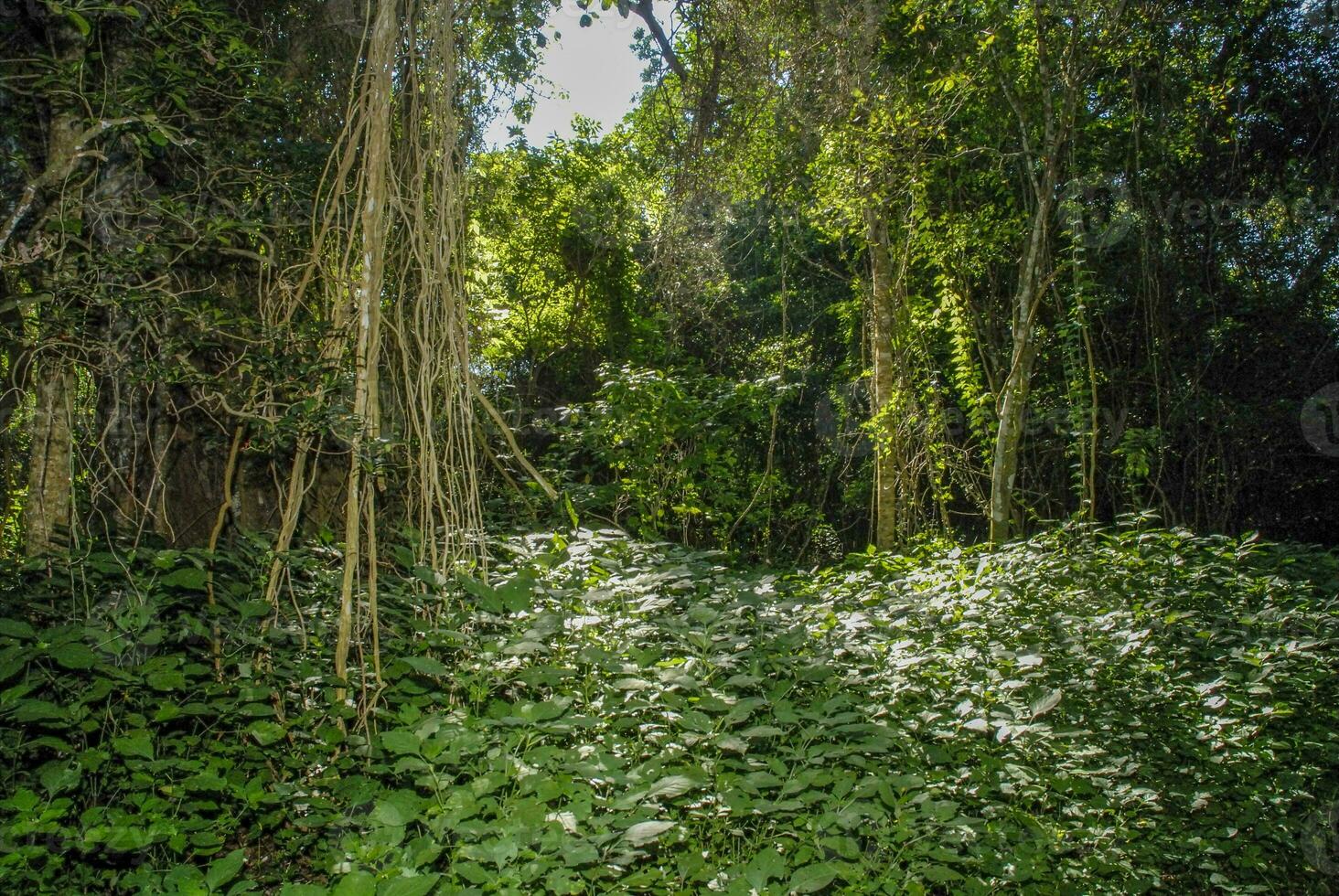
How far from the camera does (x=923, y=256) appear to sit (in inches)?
273

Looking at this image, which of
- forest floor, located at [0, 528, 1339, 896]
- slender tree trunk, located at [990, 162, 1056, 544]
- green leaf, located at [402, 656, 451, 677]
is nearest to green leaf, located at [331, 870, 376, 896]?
forest floor, located at [0, 528, 1339, 896]

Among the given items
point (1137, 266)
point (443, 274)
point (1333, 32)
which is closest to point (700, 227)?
point (1137, 266)

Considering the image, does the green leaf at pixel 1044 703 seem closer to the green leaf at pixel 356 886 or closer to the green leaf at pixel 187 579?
the green leaf at pixel 356 886

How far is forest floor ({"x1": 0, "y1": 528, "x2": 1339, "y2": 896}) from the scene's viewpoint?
174cm

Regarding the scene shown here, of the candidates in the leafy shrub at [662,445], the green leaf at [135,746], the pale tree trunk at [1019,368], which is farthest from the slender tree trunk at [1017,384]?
the green leaf at [135,746]

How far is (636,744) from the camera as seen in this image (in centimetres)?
209

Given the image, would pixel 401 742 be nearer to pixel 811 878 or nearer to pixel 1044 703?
pixel 811 878

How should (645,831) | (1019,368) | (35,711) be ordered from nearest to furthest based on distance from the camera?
(645,831) < (35,711) < (1019,368)

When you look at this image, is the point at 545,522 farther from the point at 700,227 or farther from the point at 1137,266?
the point at 1137,266

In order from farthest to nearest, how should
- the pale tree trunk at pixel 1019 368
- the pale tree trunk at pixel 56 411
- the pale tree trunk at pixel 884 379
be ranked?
the pale tree trunk at pixel 884 379, the pale tree trunk at pixel 1019 368, the pale tree trunk at pixel 56 411

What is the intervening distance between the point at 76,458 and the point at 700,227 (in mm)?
5894

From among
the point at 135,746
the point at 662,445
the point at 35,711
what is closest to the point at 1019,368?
the point at 662,445

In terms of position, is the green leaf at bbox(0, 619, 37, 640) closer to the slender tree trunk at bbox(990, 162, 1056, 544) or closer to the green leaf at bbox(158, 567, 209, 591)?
the green leaf at bbox(158, 567, 209, 591)

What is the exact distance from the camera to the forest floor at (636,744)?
1.74 metres
